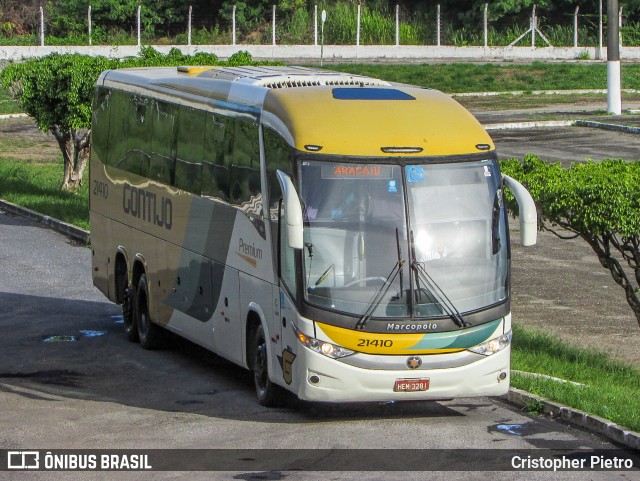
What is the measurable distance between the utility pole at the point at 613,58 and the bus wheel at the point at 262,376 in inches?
1202

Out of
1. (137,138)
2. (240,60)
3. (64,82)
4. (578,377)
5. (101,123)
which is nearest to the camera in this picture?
(578,377)

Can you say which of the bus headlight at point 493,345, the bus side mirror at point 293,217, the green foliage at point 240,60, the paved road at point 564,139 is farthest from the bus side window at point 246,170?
the paved road at point 564,139

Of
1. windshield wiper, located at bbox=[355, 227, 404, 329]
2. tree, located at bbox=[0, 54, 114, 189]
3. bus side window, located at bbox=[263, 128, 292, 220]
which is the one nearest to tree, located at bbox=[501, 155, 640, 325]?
windshield wiper, located at bbox=[355, 227, 404, 329]

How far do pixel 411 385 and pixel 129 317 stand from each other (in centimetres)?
678

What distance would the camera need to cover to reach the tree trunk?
1209 inches

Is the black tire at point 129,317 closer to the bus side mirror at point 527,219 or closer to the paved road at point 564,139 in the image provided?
the bus side mirror at point 527,219

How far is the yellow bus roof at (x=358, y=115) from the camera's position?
12773 millimetres

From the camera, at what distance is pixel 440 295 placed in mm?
12570

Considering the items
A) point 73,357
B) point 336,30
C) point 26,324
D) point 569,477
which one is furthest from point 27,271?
point 336,30

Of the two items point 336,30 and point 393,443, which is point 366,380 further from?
point 336,30

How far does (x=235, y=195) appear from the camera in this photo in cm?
1434

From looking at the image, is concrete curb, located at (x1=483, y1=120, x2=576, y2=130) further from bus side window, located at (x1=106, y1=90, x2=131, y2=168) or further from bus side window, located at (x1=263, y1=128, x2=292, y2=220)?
bus side window, located at (x1=263, y1=128, x2=292, y2=220)

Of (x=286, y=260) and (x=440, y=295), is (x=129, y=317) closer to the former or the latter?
(x=286, y=260)

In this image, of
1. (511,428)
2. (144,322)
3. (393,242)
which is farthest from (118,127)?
(511,428)
